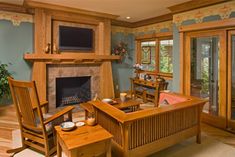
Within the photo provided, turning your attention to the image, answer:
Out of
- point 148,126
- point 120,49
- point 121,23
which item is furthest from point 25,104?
point 121,23

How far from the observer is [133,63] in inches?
258

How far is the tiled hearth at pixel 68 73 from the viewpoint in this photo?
456cm

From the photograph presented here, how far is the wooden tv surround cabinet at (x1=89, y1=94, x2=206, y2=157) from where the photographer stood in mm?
2018

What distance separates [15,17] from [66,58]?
1613 mm

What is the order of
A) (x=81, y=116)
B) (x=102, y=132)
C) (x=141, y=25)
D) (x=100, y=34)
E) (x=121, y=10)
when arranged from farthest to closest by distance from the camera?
(x=141, y=25)
(x=100, y=34)
(x=121, y=10)
(x=81, y=116)
(x=102, y=132)

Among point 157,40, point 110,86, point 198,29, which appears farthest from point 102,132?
point 157,40

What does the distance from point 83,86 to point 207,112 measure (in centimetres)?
341

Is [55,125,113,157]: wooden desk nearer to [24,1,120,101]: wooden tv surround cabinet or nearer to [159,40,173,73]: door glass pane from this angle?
[24,1,120,101]: wooden tv surround cabinet

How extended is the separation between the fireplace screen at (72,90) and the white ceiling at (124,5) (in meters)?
1.96

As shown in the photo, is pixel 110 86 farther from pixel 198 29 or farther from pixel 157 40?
pixel 198 29

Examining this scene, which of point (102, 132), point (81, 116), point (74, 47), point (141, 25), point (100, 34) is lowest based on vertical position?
point (81, 116)

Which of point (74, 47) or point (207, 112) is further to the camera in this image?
point (74, 47)

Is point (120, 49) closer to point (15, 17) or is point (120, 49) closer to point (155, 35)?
point (155, 35)

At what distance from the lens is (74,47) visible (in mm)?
4949
